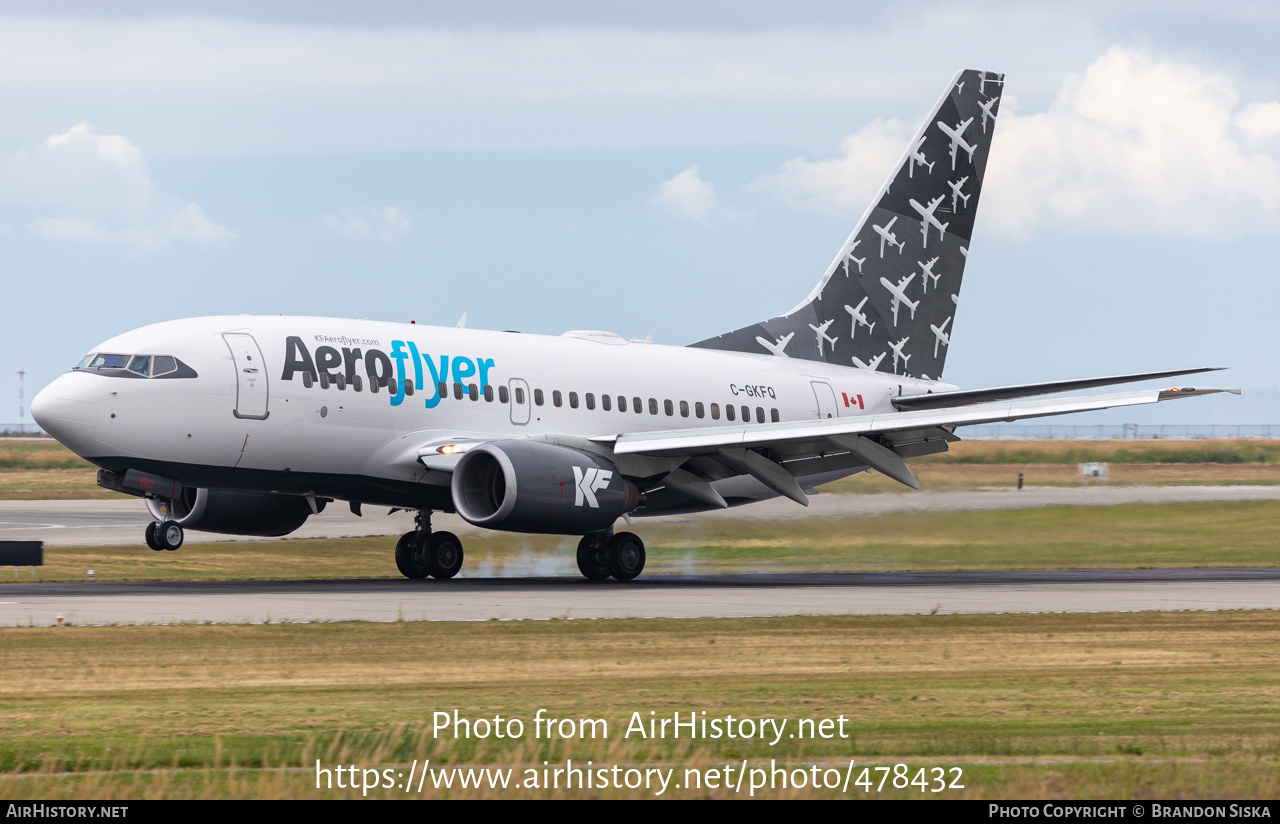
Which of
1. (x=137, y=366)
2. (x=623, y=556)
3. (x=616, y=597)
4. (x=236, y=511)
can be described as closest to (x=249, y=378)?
(x=137, y=366)

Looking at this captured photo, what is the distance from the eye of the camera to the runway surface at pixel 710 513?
35.3 meters

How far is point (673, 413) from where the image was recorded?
34.1 m

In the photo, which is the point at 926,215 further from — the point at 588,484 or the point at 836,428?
the point at 588,484

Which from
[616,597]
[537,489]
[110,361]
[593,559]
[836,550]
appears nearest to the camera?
[616,597]

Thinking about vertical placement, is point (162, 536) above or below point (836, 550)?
above

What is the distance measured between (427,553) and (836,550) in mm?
9267

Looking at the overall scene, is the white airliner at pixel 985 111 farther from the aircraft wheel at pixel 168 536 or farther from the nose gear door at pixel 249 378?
the aircraft wheel at pixel 168 536

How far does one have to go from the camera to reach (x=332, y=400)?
28344mm

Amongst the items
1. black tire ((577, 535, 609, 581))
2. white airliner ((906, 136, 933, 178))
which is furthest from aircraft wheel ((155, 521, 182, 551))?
white airliner ((906, 136, 933, 178))

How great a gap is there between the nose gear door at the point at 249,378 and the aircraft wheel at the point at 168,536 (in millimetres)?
5087

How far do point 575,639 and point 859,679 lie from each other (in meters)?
4.60

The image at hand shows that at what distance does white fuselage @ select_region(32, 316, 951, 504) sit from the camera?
1053 inches

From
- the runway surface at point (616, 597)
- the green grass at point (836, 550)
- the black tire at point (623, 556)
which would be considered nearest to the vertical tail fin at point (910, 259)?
the green grass at point (836, 550)

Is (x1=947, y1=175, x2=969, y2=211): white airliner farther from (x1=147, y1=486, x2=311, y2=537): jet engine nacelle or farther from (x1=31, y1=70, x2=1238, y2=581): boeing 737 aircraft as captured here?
(x1=147, y1=486, x2=311, y2=537): jet engine nacelle
